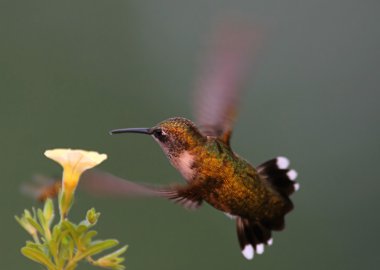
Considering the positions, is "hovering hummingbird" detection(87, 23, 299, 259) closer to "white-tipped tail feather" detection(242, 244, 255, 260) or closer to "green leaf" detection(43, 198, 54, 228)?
"white-tipped tail feather" detection(242, 244, 255, 260)

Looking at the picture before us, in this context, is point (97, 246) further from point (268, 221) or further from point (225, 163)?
point (268, 221)

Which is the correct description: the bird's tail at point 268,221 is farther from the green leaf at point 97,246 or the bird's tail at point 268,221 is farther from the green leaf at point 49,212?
the green leaf at point 49,212

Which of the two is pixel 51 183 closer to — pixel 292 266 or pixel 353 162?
pixel 292 266

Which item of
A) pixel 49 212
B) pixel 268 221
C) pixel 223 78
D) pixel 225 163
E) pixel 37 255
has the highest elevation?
pixel 223 78

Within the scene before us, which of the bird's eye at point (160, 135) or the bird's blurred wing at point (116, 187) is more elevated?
the bird's eye at point (160, 135)

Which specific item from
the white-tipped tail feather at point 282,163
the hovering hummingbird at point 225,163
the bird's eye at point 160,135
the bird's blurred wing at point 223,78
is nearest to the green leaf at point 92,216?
the hovering hummingbird at point 225,163

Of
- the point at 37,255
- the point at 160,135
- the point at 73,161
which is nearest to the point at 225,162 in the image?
the point at 160,135

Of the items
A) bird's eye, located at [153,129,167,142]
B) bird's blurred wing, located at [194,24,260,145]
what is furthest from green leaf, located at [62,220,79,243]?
bird's blurred wing, located at [194,24,260,145]

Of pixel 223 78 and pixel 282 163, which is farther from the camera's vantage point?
pixel 282 163
